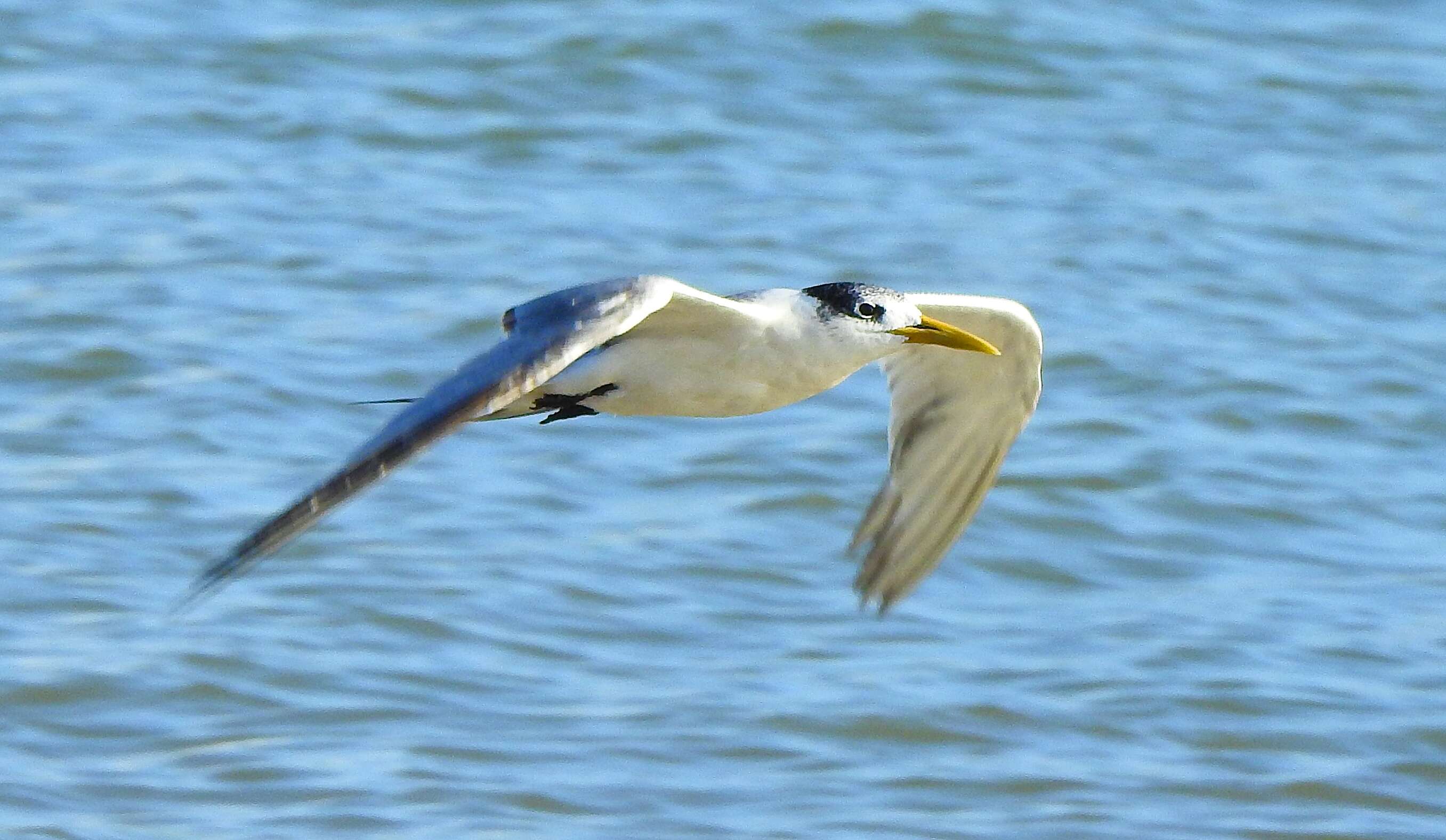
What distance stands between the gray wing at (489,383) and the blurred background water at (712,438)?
2.86m

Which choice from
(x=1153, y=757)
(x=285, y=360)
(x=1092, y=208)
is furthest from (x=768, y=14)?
(x=1153, y=757)

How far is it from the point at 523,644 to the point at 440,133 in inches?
271

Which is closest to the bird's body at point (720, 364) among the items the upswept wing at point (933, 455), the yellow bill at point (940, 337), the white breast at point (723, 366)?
the white breast at point (723, 366)

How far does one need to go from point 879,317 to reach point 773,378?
40cm

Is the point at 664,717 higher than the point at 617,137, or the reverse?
the point at 617,137

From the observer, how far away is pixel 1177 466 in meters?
11.8

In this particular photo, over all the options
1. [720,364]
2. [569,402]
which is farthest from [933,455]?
[569,402]

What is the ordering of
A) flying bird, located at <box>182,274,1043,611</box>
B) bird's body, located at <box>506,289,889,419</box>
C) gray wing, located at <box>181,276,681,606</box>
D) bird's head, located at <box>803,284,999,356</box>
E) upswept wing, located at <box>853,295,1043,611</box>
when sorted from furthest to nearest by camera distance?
upswept wing, located at <box>853,295,1043,611</box>
bird's head, located at <box>803,284,999,356</box>
bird's body, located at <box>506,289,889,419</box>
flying bird, located at <box>182,274,1043,611</box>
gray wing, located at <box>181,276,681,606</box>

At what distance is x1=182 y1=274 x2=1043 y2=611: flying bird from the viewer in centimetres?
597

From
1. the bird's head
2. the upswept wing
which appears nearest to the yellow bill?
the bird's head

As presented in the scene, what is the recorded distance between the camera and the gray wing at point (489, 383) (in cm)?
537

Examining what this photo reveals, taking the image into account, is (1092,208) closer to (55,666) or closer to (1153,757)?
(1153,757)

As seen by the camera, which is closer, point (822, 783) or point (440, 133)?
point (822, 783)

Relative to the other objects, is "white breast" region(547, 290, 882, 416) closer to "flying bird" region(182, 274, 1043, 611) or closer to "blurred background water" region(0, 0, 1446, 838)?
"flying bird" region(182, 274, 1043, 611)
